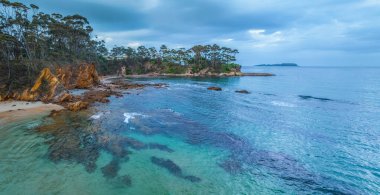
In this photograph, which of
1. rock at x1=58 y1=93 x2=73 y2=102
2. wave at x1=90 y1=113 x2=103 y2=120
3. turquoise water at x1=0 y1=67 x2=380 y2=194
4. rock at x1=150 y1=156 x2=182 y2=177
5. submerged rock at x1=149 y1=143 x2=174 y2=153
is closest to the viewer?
turquoise water at x1=0 y1=67 x2=380 y2=194

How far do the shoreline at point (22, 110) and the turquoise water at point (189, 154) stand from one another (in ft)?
8.97

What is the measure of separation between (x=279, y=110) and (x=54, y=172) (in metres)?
30.0

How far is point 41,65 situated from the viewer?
44.9 meters

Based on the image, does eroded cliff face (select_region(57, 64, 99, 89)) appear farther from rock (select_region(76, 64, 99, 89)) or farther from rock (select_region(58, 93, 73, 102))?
rock (select_region(58, 93, 73, 102))

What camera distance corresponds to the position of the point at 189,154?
53.8ft

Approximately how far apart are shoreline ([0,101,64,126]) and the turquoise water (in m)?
2.73

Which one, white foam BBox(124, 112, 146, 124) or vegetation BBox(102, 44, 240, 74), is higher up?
vegetation BBox(102, 44, 240, 74)

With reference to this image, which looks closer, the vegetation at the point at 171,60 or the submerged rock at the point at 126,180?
the submerged rock at the point at 126,180

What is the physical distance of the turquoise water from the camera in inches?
482

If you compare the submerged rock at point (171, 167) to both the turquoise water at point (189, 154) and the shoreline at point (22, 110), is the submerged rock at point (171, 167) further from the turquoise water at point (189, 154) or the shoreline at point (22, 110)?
the shoreline at point (22, 110)

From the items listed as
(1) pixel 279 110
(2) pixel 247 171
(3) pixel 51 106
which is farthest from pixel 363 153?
(3) pixel 51 106

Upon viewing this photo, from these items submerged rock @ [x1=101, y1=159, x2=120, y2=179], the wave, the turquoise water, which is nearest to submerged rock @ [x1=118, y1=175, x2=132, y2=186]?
the turquoise water

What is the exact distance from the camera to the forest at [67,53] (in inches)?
1578

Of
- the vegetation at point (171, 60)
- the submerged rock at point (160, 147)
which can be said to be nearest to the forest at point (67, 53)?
the vegetation at point (171, 60)
